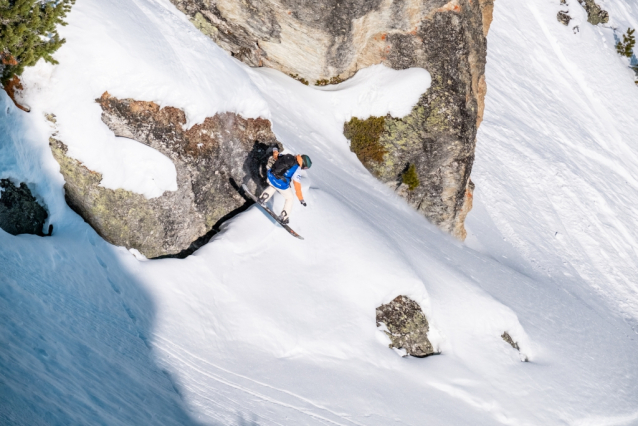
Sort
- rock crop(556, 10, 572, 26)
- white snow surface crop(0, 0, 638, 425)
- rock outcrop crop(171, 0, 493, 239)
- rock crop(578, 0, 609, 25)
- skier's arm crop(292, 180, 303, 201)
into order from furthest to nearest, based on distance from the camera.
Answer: rock crop(578, 0, 609, 25) → rock crop(556, 10, 572, 26) → rock outcrop crop(171, 0, 493, 239) → skier's arm crop(292, 180, 303, 201) → white snow surface crop(0, 0, 638, 425)

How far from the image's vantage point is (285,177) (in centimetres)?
1048

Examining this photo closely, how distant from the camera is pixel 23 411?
5969mm

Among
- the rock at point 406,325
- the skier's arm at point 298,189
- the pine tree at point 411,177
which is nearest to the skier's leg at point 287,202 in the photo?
the skier's arm at point 298,189

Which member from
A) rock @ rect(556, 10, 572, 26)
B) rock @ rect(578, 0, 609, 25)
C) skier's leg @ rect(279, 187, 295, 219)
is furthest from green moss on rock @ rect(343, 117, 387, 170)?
rock @ rect(578, 0, 609, 25)

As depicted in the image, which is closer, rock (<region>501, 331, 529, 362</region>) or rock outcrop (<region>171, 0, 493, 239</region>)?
rock (<region>501, 331, 529, 362</region>)

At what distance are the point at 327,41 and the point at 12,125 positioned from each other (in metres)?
10.3

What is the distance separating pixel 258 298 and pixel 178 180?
2736 millimetres

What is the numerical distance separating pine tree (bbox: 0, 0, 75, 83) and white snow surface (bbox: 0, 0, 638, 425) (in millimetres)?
336

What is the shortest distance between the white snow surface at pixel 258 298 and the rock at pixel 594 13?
2865 cm

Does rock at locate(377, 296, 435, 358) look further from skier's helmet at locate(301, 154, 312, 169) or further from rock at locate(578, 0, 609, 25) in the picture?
rock at locate(578, 0, 609, 25)

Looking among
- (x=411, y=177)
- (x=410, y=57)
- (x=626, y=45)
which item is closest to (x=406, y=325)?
(x=411, y=177)

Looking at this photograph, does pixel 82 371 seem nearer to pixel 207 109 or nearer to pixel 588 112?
pixel 207 109

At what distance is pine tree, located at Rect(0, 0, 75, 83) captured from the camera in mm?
7562

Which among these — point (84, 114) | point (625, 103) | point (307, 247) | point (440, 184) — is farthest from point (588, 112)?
point (84, 114)
